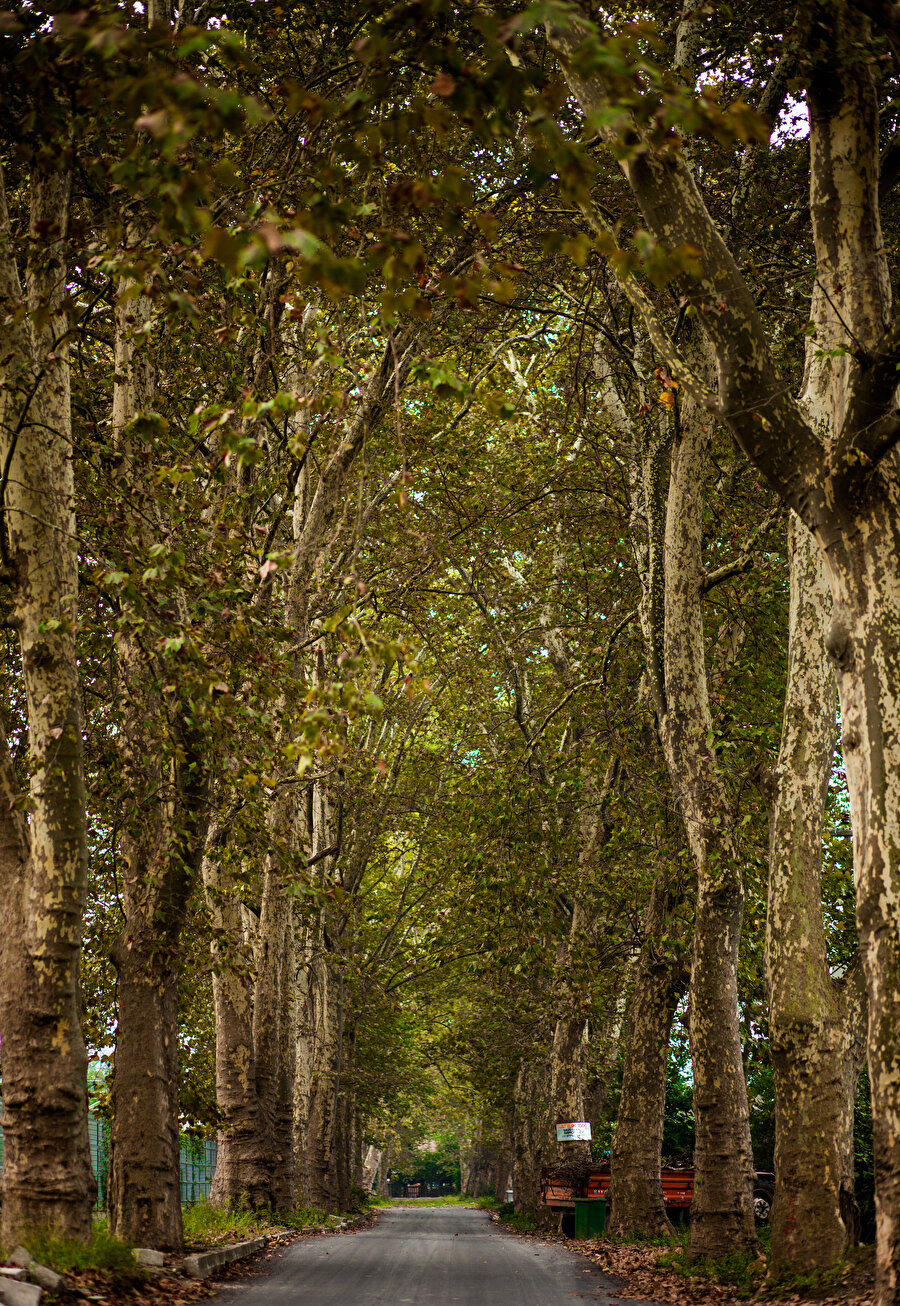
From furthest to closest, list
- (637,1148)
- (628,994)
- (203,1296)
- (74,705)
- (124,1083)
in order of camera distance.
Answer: (628,994), (637,1148), (124,1083), (203,1296), (74,705)

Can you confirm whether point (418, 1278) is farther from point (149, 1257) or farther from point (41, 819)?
point (41, 819)

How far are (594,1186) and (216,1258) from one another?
1141cm

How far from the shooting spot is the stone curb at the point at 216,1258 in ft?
31.8

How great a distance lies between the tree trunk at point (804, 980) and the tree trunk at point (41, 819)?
18.0 feet

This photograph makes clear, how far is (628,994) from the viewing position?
25094mm

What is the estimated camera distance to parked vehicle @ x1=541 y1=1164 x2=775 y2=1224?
65.3 feet

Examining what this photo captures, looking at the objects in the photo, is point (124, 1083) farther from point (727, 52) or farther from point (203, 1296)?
point (727, 52)

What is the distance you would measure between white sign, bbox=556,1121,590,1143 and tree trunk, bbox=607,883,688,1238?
309 cm

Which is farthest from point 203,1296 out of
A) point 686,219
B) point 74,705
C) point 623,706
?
point 623,706

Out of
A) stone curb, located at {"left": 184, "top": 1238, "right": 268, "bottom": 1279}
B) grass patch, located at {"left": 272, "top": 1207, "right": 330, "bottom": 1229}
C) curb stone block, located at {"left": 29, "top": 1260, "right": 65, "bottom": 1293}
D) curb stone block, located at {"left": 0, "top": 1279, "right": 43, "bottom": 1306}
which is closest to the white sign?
grass patch, located at {"left": 272, "top": 1207, "right": 330, "bottom": 1229}

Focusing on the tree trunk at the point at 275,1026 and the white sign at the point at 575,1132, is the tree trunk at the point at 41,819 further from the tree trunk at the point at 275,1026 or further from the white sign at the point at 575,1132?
the white sign at the point at 575,1132

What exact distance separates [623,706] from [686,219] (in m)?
11.5

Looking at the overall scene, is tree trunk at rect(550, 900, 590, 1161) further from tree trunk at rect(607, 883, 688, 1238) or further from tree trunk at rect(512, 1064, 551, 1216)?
tree trunk at rect(512, 1064, 551, 1216)

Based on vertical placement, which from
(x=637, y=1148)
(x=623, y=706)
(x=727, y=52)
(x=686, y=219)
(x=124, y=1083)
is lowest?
(x=637, y=1148)
